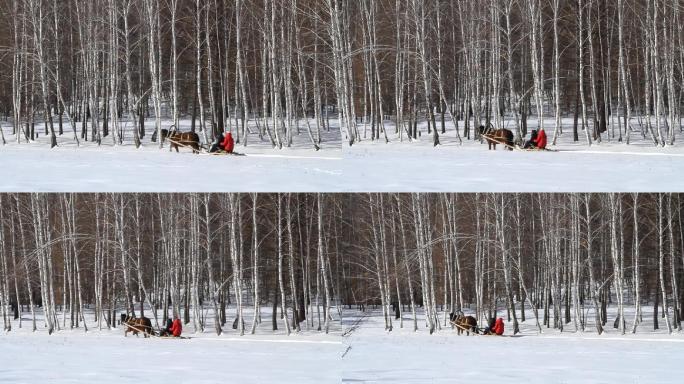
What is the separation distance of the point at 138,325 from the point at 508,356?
5.12 meters

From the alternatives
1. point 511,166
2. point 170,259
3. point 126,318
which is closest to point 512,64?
point 511,166

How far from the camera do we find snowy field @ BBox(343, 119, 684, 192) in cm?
1798

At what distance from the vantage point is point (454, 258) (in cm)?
1828

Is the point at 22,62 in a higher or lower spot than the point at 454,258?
higher

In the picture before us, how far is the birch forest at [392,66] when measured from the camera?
1833 cm

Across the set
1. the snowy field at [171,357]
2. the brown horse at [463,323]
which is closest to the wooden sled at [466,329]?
the brown horse at [463,323]

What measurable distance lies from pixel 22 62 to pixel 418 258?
6098 mm

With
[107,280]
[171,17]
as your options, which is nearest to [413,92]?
[171,17]

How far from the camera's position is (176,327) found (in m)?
18.7

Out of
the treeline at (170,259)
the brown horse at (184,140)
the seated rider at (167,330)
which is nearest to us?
the treeline at (170,259)

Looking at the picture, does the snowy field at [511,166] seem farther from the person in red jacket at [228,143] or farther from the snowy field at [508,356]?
the snowy field at [508,356]

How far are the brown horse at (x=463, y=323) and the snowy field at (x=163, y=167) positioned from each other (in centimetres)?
249

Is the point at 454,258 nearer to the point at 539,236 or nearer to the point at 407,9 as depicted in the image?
the point at 539,236

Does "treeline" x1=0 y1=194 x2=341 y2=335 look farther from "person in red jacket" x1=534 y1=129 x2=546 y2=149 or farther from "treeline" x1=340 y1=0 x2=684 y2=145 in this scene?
"person in red jacket" x1=534 y1=129 x2=546 y2=149
